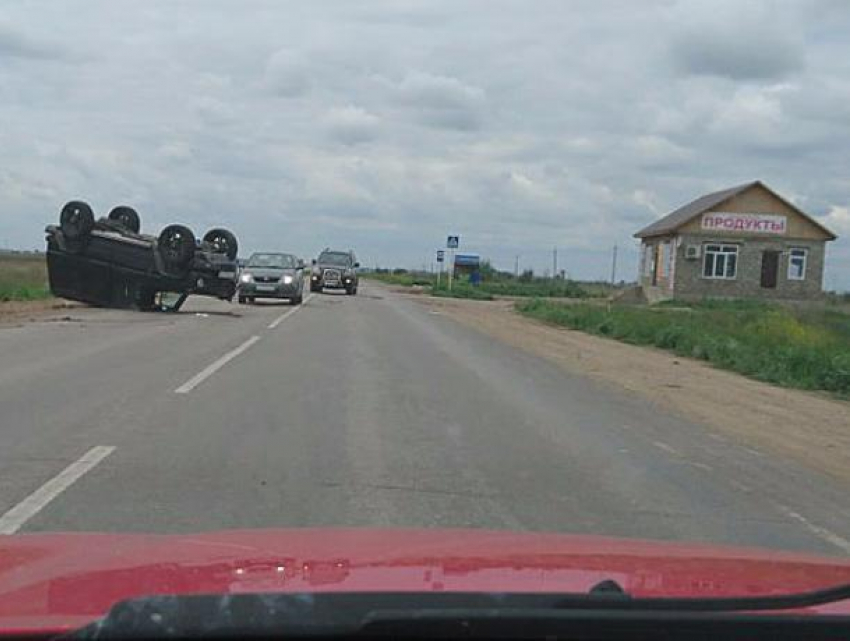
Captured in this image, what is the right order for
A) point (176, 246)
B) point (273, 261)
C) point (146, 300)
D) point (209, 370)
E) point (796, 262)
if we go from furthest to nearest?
point (796, 262) < point (273, 261) < point (146, 300) < point (176, 246) < point (209, 370)

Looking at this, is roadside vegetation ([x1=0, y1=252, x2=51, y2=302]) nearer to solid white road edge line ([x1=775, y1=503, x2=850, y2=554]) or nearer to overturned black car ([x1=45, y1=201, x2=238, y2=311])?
overturned black car ([x1=45, y1=201, x2=238, y2=311])

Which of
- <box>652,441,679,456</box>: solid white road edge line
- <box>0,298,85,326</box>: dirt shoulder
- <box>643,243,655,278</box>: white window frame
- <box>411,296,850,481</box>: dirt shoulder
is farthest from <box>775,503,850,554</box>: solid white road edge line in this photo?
<box>643,243,655,278</box>: white window frame

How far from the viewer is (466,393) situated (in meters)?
15.3

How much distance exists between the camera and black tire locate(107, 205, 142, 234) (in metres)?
34.4

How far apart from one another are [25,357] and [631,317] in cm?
2022

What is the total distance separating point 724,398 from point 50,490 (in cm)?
1081

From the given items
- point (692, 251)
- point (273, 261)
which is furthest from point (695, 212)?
point (273, 261)

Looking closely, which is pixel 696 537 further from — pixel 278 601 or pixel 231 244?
pixel 231 244

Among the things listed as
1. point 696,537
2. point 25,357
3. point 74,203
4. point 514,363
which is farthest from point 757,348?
point 696,537

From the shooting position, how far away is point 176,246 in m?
31.9

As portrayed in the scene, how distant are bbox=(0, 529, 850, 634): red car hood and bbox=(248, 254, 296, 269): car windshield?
121 ft

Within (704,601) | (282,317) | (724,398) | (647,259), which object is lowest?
(282,317)

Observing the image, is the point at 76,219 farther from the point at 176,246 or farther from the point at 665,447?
the point at 665,447

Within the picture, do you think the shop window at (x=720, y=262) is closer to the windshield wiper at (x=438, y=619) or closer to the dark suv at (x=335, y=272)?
the dark suv at (x=335, y=272)
